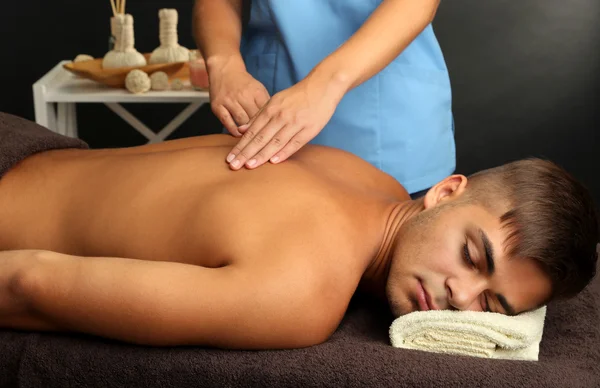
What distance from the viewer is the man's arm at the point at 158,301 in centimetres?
132

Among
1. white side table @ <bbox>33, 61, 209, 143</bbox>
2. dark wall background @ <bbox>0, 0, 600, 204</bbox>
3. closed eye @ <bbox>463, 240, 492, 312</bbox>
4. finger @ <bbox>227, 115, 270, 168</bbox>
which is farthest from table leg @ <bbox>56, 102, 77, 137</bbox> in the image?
closed eye @ <bbox>463, 240, 492, 312</bbox>

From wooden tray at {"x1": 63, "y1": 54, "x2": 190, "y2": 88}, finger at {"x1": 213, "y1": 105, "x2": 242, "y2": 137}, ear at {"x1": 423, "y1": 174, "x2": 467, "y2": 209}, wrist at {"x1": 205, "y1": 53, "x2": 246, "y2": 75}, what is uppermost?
wrist at {"x1": 205, "y1": 53, "x2": 246, "y2": 75}

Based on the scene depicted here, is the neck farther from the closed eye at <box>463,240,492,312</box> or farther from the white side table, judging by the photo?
Answer: the white side table

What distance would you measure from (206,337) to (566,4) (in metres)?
→ 3.07

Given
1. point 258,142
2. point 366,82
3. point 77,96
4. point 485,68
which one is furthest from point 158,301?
point 485,68

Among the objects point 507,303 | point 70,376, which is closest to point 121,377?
point 70,376

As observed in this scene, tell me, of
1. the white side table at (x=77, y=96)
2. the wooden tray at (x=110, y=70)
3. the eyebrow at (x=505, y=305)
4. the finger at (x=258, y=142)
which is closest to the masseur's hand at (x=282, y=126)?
the finger at (x=258, y=142)

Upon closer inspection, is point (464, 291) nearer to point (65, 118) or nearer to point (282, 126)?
point (282, 126)

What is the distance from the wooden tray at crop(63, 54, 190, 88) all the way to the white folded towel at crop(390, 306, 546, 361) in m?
1.91

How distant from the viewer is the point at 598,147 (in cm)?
399

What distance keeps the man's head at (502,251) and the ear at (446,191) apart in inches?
2.4

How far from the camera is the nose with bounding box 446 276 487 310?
4.82 ft

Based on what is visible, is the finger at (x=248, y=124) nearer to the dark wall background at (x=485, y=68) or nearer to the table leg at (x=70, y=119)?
the table leg at (x=70, y=119)

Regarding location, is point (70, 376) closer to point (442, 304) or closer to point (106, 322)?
point (106, 322)
